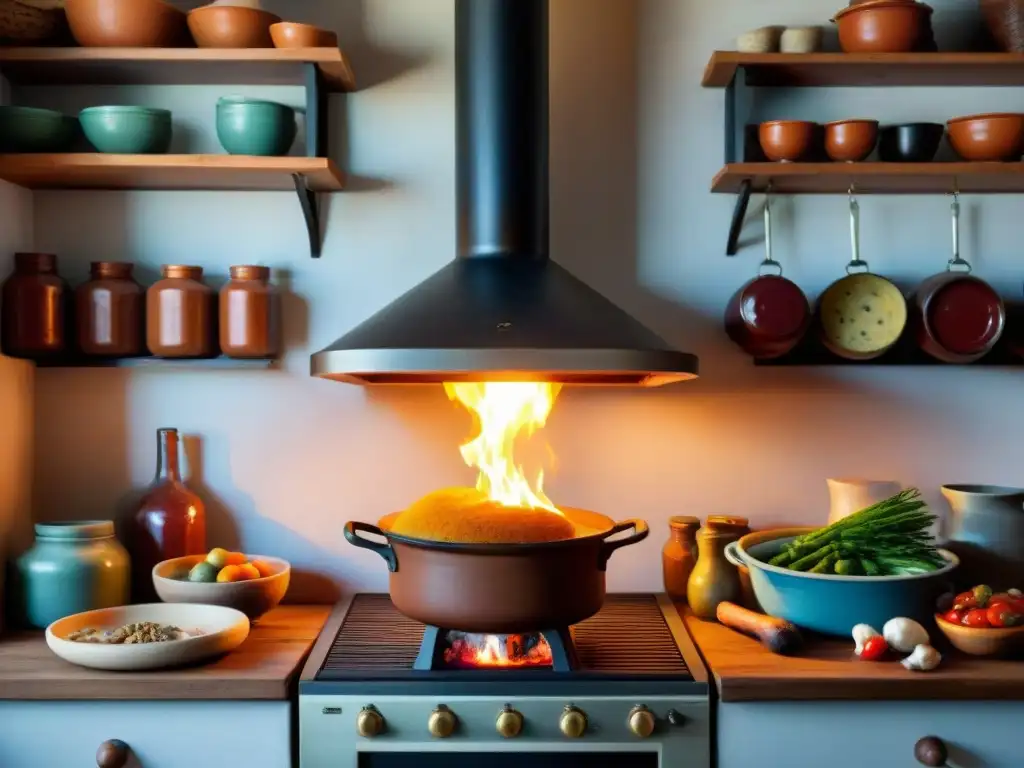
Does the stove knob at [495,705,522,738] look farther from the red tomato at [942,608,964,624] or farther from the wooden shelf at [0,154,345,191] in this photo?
the wooden shelf at [0,154,345,191]

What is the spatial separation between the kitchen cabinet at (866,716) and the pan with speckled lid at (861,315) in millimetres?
746

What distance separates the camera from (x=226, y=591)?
6.56ft

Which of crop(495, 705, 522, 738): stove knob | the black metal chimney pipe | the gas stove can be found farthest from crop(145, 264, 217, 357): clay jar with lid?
crop(495, 705, 522, 738): stove knob

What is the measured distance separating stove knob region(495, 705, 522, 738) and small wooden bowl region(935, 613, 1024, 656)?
2.82 feet

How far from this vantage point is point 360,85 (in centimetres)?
231

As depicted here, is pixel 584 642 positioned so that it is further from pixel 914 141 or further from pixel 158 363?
pixel 914 141

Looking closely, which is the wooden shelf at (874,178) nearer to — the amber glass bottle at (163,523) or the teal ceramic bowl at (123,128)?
the teal ceramic bowl at (123,128)

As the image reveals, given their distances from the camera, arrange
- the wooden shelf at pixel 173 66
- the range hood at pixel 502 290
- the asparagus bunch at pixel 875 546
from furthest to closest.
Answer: the wooden shelf at pixel 173 66
the asparagus bunch at pixel 875 546
the range hood at pixel 502 290

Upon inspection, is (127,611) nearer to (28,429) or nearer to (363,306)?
(28,429)

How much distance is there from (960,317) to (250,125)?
165 cm

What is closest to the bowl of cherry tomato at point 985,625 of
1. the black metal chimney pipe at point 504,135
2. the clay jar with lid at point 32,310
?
the black metal chimney pipe at point 504,135

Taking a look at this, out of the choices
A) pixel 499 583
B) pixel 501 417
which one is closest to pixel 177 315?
pixel 501 417

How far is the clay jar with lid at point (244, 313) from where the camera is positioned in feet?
7.23

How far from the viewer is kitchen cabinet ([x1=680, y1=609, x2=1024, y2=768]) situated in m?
1.75
